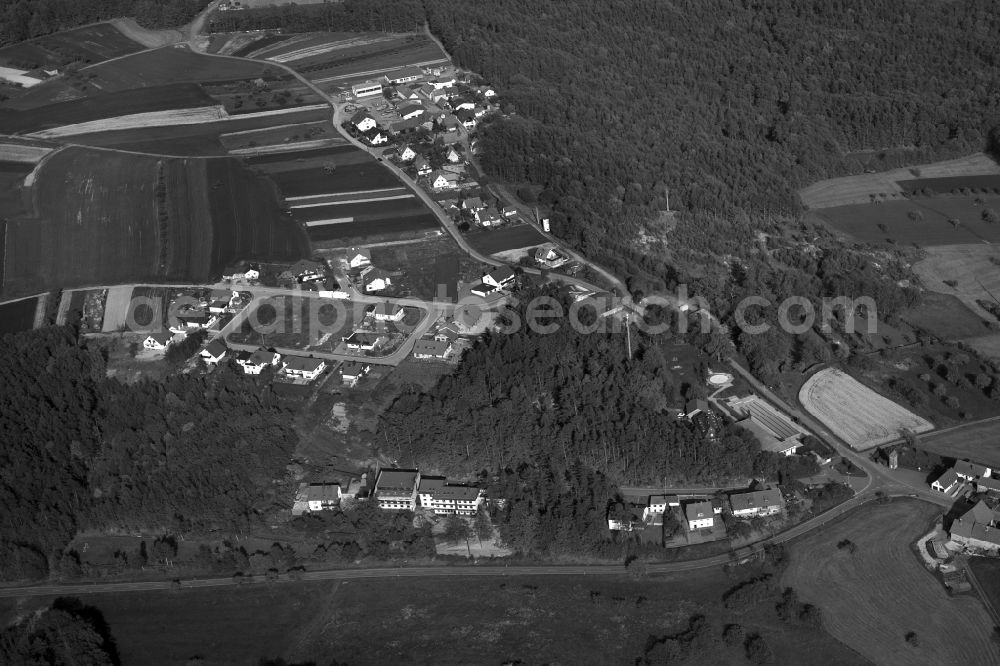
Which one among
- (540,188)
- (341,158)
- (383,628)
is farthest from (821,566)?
(341,158)

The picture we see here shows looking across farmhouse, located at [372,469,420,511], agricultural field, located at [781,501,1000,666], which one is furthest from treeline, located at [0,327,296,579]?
agricultural field, located at [781,501,1000,666]

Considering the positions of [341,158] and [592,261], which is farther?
[341,158]

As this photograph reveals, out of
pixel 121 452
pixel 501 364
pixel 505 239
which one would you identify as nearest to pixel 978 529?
pixel 501 364

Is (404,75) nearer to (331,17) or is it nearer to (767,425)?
(331,17)

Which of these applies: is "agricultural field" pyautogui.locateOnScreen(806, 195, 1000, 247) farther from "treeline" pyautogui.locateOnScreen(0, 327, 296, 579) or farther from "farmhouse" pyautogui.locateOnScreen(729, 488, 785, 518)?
"treeline" pyautogui.locateOnScreen(0, 327, 296, 579)

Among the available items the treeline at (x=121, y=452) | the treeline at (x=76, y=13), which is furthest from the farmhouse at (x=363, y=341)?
the treeline at (x=76, y=13)

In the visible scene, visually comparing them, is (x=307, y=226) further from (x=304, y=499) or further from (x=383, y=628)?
(x=383, y=628)

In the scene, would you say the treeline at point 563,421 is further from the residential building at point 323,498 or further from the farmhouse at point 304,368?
the farmhouse at point 304,368
